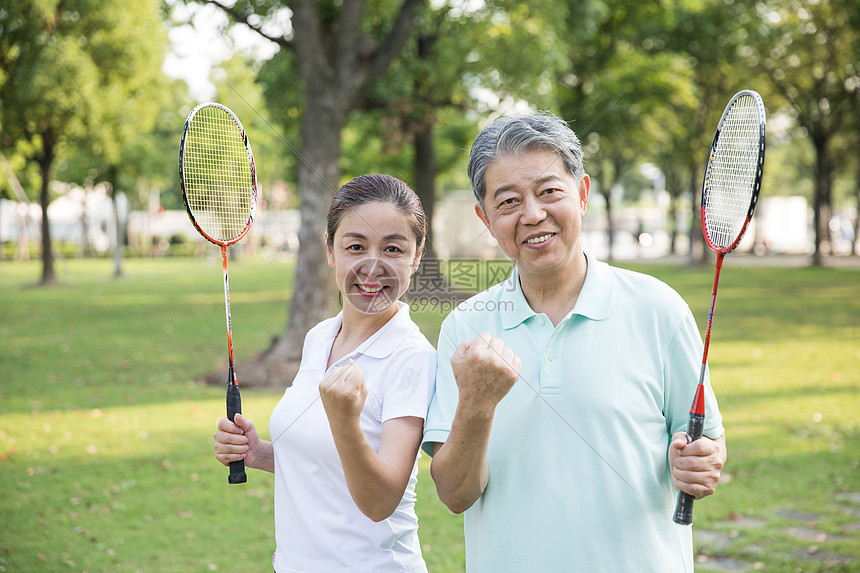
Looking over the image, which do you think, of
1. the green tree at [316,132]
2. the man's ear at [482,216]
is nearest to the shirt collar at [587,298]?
the man's ear at [482,216]

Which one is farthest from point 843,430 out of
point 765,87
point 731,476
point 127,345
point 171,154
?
point 171,154

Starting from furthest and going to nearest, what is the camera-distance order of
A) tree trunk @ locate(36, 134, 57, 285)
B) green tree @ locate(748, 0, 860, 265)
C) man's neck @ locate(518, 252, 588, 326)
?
green tree @ locate(748, 0, 860, 265)
tree trunk @ locate(36, 134, 57, 285)
man's neck @ locate(518, 252, 588, 326)

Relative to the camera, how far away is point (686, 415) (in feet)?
7.63

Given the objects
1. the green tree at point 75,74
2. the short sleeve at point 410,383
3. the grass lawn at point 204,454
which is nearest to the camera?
the short sleeve at point 410,383

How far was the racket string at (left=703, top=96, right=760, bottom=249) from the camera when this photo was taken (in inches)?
102

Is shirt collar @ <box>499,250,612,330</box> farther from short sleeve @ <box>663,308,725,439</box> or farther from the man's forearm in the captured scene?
the man's forearm

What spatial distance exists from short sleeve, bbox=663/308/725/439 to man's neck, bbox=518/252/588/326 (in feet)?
1.12

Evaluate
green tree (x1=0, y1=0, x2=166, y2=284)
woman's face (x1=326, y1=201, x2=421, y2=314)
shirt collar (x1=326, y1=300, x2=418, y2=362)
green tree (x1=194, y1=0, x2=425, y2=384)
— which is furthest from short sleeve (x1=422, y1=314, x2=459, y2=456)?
green tree (x1=0, y1=0, x2=166, y2=284)

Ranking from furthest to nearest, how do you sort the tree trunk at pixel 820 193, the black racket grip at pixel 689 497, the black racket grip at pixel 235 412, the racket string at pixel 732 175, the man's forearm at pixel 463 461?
the tree trunk at pixel 820 193 → the black racket grip at pixel 235 412 → the racket string at pixel 732 175 → the black racket grip at pixel 689 497 → the man's forearm at pixel 463 461

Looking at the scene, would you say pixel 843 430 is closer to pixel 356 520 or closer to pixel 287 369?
pixel 287 369

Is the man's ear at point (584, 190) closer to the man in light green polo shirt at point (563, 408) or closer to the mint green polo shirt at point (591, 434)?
the man in light green polo shirt at point (563, 408)

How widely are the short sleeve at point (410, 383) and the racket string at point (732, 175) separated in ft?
3.98

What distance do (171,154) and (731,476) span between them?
44315 millimetres

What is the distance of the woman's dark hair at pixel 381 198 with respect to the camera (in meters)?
2.52
